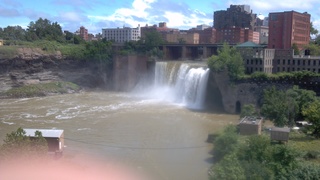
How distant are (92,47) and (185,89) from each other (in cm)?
2017

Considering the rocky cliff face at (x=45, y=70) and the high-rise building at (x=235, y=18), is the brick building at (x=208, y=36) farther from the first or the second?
the rocky cliff face at (x=45, y=70)

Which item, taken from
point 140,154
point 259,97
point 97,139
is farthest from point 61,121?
point 259,97

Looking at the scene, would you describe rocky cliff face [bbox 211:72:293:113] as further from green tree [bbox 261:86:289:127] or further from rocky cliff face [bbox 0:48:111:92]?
rocky cliff face [bbox 0:48:111:92]

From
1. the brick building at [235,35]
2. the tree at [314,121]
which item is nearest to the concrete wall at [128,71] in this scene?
the brick building at [235,35]

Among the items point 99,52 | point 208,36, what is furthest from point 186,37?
point 99,52

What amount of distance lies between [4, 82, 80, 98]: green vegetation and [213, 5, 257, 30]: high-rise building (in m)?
60.6

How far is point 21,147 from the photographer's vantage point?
738 inches

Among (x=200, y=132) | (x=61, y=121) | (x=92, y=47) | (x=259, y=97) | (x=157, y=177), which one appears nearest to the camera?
(x=157, y=177)

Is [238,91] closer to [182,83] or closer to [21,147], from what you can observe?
[182,83]

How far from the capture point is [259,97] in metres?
37.2

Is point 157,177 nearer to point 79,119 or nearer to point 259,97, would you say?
point 79,119

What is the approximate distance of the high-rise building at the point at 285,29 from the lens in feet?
141

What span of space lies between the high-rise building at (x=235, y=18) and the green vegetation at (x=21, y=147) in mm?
88341

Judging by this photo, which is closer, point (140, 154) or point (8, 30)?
point (140, 154)
